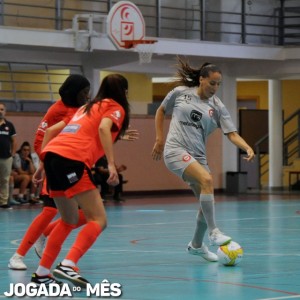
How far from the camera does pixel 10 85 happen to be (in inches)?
1014

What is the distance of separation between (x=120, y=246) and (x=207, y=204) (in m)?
2.44

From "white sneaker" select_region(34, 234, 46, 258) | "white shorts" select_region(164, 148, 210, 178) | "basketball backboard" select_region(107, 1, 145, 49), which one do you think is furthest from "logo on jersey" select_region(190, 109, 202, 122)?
"basketball backboard" select_region(107, 1, 145, 49)

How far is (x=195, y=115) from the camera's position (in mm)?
10156

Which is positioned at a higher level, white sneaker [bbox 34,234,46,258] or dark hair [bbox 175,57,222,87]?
dark hair [bbox 175,57,222,87]

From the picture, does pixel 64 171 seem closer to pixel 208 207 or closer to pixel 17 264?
pixel 17 264

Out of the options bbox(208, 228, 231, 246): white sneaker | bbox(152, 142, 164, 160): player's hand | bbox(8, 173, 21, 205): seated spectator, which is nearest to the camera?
bbox(208, 228, 231, 246): white sneaker

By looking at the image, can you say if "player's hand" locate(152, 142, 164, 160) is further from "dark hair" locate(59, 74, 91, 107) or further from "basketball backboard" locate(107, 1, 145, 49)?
"basketball backboard" locate(107, 1, 145, 49)

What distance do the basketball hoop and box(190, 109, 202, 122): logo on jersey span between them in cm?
1416

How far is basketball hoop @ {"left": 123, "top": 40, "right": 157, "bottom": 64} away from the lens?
2417cm

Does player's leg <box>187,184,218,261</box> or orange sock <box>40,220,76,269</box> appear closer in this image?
orange sock <box>40,220,76,269</box>

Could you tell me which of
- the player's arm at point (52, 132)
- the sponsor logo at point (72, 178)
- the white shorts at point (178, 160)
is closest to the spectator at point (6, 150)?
the white shorts at point (178, 160)

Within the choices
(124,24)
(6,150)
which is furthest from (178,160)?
(124,24)

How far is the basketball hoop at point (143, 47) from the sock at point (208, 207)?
579 inches

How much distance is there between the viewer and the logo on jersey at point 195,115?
1015cm
